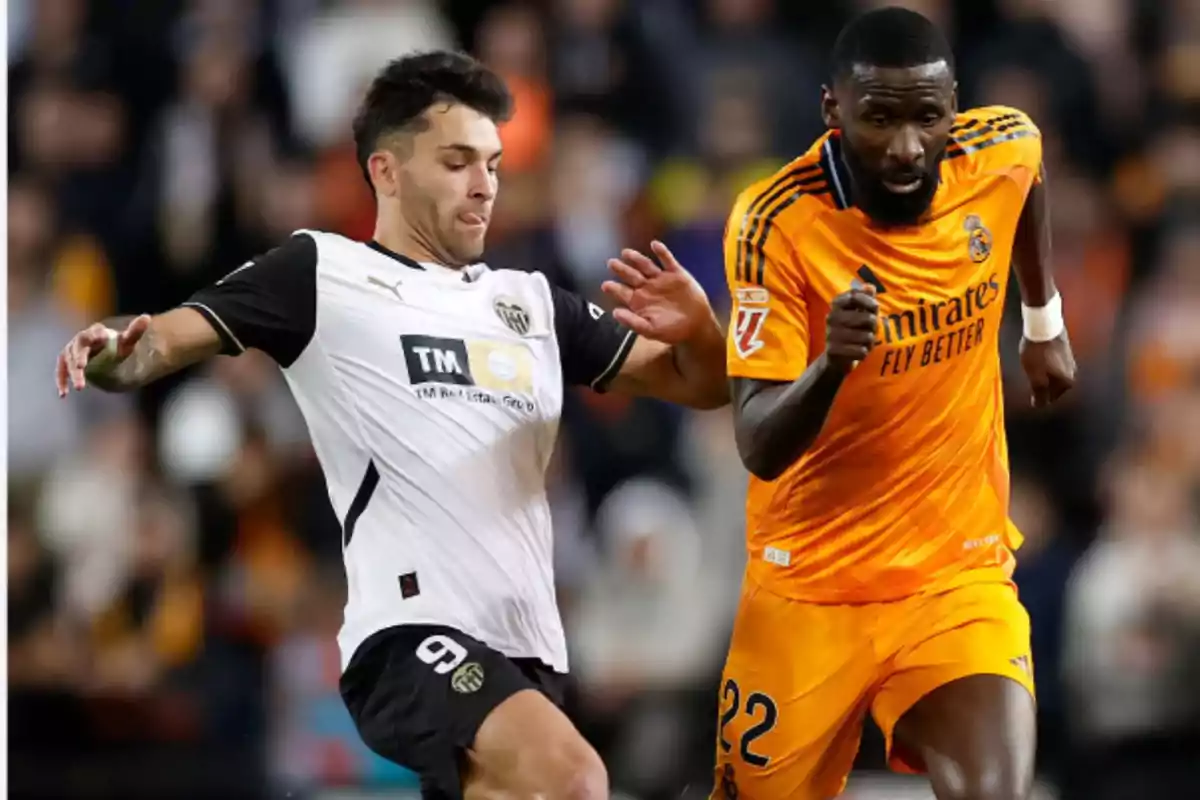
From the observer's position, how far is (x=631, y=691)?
8469 millimetres

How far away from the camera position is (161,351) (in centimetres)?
520

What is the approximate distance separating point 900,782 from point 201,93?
195 inches

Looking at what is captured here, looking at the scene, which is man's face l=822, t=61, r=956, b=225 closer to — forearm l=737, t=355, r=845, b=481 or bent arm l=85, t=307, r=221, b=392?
forearm l=737, t=355, r=845, b=481

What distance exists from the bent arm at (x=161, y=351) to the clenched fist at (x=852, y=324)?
166cm

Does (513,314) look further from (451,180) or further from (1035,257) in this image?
(1035,257)

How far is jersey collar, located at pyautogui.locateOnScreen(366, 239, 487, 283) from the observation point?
18.7 ft

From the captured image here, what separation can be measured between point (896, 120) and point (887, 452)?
2.99ft

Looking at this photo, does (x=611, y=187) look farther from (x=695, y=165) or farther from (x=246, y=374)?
(x=246, y=374)

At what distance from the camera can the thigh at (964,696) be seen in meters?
5.07

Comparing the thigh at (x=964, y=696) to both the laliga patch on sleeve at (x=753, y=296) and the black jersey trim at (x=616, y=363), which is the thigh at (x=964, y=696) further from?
the black jersey trim at (x=616, y=363)

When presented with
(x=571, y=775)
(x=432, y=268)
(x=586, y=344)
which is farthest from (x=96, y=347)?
(x=571, y=775)

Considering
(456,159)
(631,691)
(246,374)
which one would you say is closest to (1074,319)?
(631,691)

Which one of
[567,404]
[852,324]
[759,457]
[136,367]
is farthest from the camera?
[567,404]

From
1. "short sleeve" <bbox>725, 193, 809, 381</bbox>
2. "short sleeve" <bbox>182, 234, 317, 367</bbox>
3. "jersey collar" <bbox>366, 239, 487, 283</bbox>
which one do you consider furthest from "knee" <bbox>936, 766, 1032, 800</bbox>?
"short sleeve" <bbox>182, 234, 317, 367</bbox>
